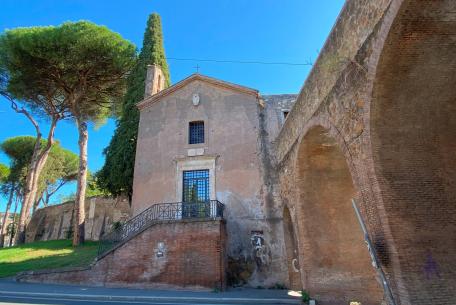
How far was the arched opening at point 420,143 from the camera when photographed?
178 inches

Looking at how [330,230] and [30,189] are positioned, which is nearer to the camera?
[330,230]

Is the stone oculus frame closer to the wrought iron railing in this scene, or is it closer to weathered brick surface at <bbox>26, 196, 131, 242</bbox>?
the wrought iron railing

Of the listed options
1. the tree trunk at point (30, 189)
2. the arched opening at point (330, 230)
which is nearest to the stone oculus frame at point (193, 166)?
the arched opening at point (330, 230)

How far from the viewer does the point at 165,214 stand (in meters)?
13.9

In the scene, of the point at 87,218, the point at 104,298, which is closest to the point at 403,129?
the point at 104,298

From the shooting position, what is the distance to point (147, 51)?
812 inches

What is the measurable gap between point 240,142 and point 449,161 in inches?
393

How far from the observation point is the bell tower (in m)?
18.4

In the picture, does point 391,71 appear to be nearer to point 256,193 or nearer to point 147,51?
point 256,193

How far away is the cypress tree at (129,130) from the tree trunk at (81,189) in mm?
1094

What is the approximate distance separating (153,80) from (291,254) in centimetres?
1238

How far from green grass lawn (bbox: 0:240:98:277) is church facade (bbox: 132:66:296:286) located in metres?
3.13

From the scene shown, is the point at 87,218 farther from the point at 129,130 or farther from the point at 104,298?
the point at 104,298

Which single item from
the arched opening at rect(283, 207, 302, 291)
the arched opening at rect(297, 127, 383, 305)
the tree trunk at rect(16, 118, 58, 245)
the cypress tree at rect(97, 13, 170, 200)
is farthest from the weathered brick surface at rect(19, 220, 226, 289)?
the tree trunk at rect(16, 118, 58, 245)
